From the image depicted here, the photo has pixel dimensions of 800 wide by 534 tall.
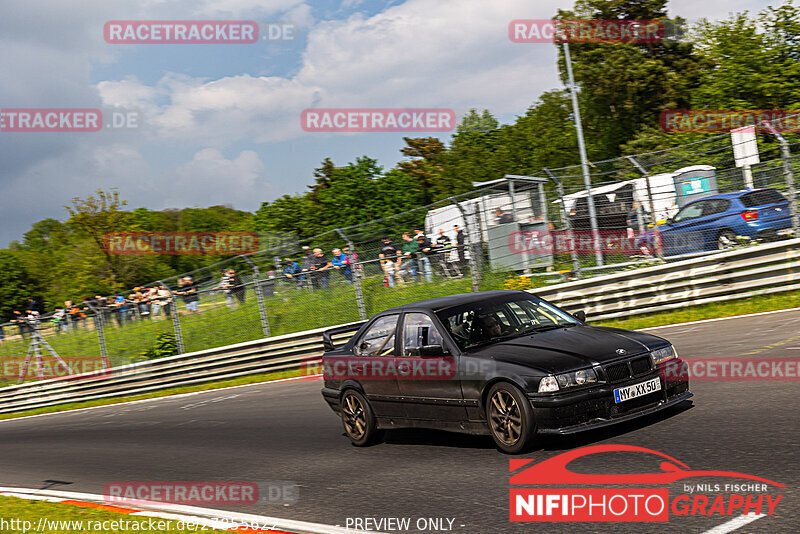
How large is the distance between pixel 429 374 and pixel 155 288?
15184 millimetres

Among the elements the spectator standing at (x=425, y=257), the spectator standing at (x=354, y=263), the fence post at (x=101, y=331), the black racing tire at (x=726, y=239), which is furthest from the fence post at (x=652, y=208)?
the fence post at (x=101, y=331)

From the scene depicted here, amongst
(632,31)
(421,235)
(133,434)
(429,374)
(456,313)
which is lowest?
(133,434)

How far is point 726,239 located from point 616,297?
2.16m

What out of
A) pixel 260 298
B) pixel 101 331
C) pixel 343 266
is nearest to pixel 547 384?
pixel 343 266

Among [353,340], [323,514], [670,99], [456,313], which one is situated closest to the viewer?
[323,514]

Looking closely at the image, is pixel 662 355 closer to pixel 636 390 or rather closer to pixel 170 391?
pixel 636 390

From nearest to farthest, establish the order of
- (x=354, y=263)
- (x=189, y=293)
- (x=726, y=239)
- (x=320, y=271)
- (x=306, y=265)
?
(x=726, y=239)
(x=354, y=263)
(x=320, y=271)
(x=306, y=265)
(x=189, y=293)

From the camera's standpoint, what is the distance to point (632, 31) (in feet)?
160

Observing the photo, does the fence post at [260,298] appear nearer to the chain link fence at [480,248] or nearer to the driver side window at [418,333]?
the chain link fence at [480,248]

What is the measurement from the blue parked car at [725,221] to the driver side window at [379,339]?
7.63m

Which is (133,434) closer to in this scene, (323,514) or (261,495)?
(261,495)

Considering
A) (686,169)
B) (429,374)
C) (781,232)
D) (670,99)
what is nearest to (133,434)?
(429,374)

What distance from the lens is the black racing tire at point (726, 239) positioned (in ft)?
46.1

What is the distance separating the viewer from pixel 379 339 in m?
8.27
